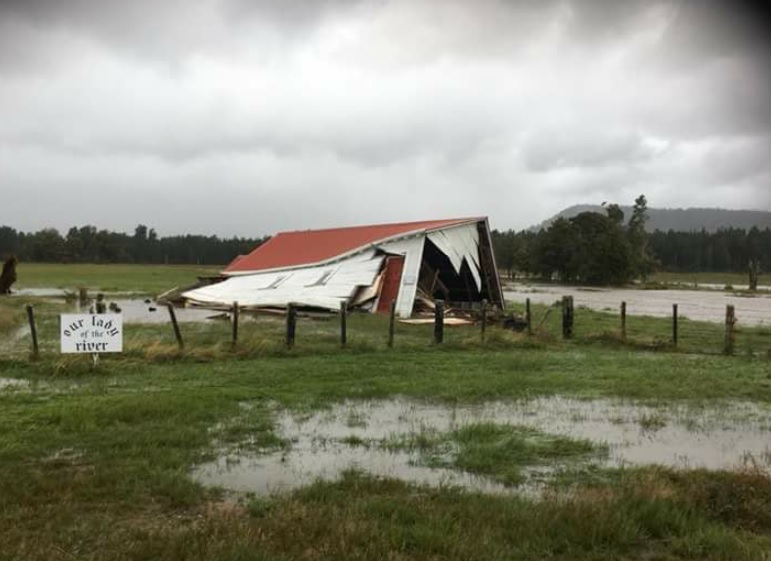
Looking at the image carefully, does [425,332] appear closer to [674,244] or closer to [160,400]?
[160,400]

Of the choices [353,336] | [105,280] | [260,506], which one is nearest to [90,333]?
[353,336]

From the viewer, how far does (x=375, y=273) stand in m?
28.0

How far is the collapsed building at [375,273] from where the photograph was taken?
27672 millimetres

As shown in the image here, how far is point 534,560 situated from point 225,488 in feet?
9.22

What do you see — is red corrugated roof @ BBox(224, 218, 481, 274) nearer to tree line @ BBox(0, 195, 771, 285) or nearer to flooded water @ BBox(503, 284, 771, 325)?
flooded water @ BBox(503, 284, 771, 325)

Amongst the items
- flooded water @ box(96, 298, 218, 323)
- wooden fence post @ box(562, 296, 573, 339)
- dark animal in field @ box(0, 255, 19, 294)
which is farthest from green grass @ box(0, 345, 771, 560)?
dark animal in field @ box(0, 255, 19, 294)

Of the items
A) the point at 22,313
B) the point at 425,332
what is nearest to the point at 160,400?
the point at 425,332

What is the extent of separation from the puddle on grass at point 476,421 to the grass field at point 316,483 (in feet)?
1.05

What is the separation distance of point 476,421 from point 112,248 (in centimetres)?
13693

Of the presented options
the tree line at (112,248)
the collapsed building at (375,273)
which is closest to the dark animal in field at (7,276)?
the collapsed building at (375,273)

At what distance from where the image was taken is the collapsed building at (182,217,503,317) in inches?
1089

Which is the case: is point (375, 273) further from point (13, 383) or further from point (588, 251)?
point (588, 251)

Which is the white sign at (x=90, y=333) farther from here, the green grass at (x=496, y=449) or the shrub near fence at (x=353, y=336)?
the green grass at (x=496, y=449)

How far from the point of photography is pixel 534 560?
436 cm
